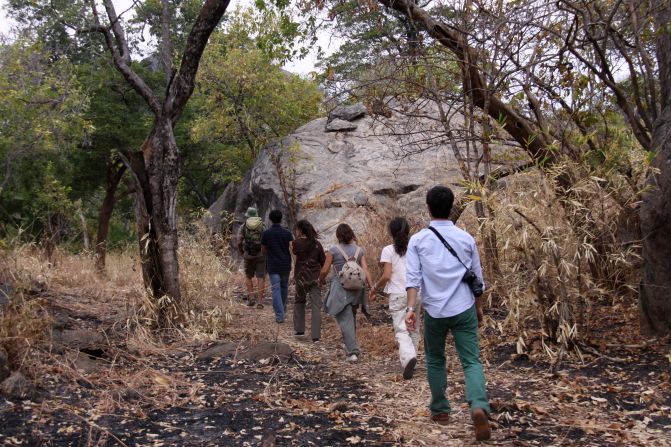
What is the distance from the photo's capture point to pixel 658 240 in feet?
20.9

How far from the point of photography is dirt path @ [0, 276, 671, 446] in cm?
453

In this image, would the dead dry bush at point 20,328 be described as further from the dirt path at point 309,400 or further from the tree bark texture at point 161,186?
the tree bark texture at point 161,186

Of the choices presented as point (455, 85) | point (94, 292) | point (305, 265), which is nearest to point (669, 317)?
point (305, 265)

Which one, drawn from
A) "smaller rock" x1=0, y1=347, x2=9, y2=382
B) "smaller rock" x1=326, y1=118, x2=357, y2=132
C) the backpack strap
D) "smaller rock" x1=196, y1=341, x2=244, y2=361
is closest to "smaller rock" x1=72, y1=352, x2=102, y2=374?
"smaller rock" x1=0, y1=347, x2=9, y2=382

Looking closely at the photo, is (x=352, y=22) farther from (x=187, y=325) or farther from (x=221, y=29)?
(x=221, y=29)

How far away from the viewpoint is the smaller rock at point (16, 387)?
479 cm

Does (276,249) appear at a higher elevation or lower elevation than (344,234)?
lower

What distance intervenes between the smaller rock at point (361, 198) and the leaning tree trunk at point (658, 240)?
326 inches

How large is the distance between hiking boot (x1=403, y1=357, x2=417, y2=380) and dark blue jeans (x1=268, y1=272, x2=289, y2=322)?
3.46m

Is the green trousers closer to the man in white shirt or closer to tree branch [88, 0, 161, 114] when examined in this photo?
the man in white shirt

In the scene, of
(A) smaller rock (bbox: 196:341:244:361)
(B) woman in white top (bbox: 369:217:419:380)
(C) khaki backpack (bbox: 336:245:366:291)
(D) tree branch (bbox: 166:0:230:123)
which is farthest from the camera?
(D) tree branch (bbox: 166:0:230:123)

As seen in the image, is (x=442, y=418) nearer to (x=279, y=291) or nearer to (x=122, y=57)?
(x=279, y=291)

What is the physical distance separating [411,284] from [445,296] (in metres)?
0.26

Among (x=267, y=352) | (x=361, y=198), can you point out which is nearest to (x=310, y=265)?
(x=267, y=352)
